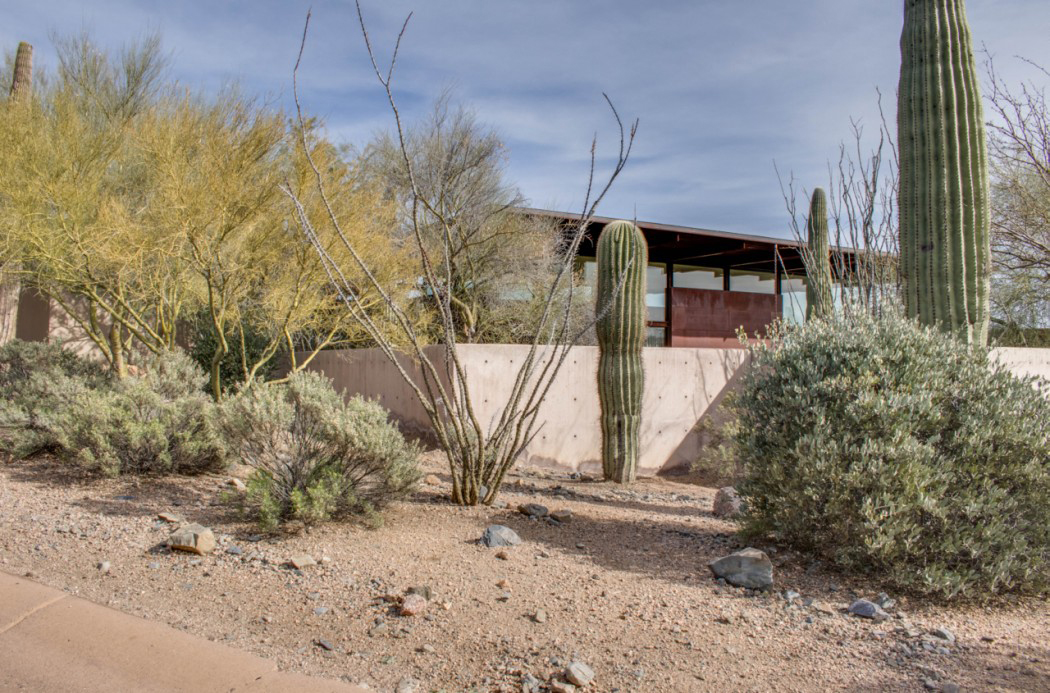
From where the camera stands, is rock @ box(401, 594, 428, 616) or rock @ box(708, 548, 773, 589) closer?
rock @ box(401, 594, 428, 616)

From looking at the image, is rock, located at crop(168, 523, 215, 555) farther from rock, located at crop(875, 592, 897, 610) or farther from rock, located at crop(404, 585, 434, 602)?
rock, located at crop(875, 592, 897, 610)

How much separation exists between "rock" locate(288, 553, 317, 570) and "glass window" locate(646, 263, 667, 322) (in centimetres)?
1664

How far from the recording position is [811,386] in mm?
4844

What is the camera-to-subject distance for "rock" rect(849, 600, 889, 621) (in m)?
4.09

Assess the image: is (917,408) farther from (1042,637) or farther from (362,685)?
(362,685)

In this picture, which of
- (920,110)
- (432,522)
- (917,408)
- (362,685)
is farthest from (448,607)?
(920,110)

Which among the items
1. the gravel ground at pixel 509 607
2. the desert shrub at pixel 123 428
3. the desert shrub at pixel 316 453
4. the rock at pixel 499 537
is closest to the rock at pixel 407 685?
the gravel ground at pixel 509 607

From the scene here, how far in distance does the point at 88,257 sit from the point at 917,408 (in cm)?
789

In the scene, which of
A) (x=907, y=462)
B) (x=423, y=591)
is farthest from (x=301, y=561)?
(x=907, y=462)

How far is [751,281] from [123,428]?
852 inches

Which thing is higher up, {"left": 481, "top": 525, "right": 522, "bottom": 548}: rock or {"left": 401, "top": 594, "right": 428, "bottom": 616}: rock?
{"left": 481, "top": 525, "right": 522, "bottom": 548}: rock

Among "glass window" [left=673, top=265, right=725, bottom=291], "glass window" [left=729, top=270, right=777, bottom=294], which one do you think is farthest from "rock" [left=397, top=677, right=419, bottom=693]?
"glass window" [left=729, top=270, right=777, bottom=294]

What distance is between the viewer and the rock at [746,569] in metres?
4.44

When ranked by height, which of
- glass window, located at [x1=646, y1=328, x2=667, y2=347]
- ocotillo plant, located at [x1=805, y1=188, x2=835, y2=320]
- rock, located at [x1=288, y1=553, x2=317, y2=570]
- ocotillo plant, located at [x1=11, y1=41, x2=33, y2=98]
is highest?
ocotillo plant, located at [x1=11, y1=41, x2=33, y2=98]
